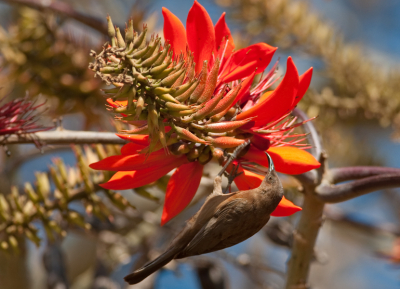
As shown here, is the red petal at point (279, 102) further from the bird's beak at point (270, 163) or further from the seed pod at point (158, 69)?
the seed pod at point (158, 69)

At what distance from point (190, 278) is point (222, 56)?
6.96 feet

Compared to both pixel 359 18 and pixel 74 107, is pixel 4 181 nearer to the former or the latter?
pixel 74 107

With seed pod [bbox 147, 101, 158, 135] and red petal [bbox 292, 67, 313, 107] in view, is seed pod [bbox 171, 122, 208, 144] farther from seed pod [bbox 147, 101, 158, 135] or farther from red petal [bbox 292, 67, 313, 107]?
red petal [bbox 292, 67, 313, 107]

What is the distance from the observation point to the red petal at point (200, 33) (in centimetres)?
80

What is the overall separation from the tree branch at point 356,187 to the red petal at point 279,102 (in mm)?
174

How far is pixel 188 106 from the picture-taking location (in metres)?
0.67

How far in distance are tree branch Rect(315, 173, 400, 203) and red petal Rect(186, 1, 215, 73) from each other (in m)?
0.35

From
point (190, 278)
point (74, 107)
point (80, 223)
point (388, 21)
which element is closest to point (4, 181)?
point (74, 107)

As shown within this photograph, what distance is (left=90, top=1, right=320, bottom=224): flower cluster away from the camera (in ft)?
2.18

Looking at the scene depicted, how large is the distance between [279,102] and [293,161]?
0.11m

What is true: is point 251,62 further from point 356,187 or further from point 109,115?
point 109,115

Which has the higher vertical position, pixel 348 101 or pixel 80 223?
pixel 348 101

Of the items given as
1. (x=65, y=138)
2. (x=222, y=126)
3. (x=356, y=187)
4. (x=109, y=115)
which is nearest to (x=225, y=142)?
(x=222, y=126)

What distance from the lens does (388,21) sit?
14.7ft
